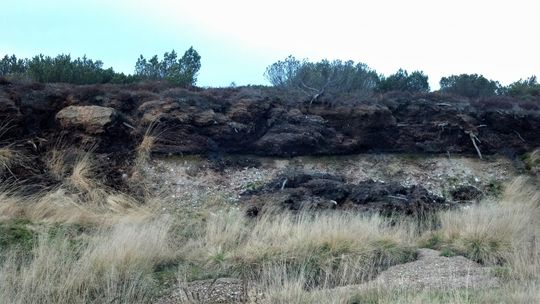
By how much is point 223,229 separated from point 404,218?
4.16m

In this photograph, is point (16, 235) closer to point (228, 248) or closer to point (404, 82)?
point (228, 248)

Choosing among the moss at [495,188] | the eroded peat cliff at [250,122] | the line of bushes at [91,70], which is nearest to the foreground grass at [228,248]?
the eroded peat cliff at [250,122]

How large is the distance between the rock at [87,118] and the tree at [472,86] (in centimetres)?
1421

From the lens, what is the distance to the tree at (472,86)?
933 inches

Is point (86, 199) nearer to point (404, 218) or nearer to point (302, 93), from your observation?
point (404, 218)

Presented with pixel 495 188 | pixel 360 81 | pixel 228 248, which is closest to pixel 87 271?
pixel 228 248

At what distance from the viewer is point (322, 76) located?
20.6m

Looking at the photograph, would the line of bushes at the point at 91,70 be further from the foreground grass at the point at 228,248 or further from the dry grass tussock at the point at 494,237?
the dry grass tussock at the point at 494,237

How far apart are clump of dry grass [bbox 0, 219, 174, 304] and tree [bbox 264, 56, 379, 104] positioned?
37.5ft

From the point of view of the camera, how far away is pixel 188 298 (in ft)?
22.5

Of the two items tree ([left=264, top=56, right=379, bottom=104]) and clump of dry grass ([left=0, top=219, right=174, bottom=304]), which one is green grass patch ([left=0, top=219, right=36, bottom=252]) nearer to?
clump of dry grass ([left=0, top=219, right=174, bottom=304])

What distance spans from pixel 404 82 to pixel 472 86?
2828 mm

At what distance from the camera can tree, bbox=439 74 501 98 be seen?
23.7 meters

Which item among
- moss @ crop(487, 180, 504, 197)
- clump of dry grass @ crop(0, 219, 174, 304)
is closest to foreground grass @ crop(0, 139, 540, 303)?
clump of dry grass @ crop(0, 219, 174, 304)
